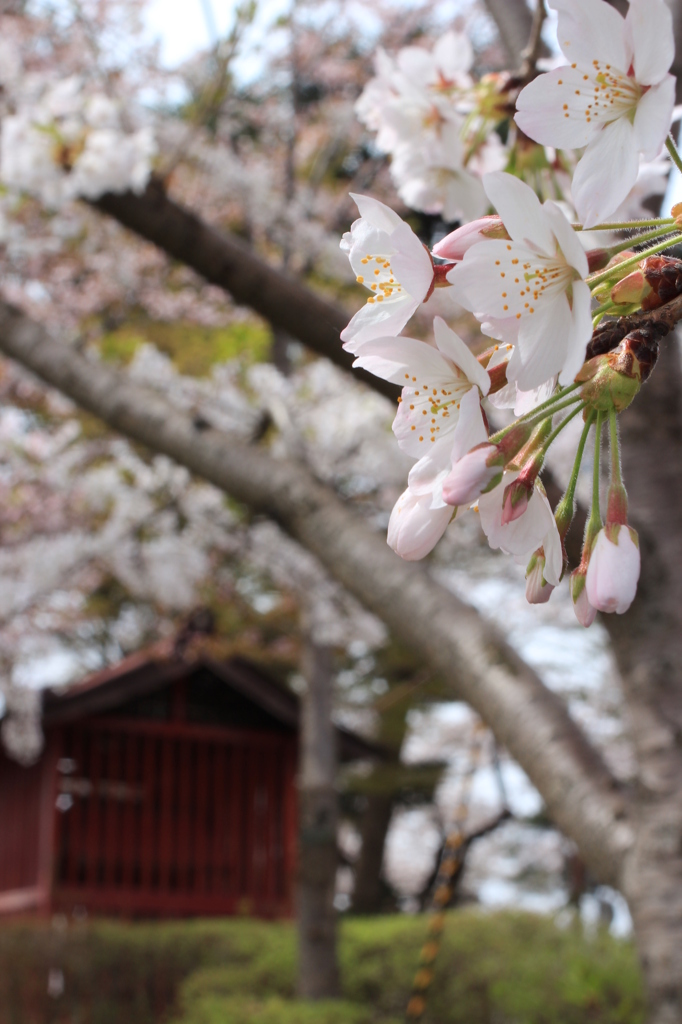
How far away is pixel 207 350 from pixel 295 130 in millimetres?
2870

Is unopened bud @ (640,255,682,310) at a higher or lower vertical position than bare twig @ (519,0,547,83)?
lower

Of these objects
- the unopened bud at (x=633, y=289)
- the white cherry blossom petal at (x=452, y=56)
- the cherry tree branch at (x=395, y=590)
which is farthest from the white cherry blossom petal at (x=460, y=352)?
the cherry tree branch at (x=395, y=590)

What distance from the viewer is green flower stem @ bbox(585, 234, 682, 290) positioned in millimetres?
625

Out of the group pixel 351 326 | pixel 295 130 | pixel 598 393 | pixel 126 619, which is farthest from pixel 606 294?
pixel 126 619

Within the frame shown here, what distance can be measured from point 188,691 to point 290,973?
3.34 m

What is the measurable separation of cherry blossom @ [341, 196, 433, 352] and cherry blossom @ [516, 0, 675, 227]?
0.11m

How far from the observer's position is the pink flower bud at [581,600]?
739 mm

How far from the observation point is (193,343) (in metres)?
11.1

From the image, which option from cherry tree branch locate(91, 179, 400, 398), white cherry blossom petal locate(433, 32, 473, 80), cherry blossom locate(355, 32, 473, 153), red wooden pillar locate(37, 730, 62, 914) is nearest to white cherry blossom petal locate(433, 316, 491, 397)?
cherry blossom locate(355, 32, 473, 153)

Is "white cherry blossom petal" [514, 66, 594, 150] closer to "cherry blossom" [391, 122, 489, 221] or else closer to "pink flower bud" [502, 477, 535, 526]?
"pink flower bud" [502, 477, 535, 526]

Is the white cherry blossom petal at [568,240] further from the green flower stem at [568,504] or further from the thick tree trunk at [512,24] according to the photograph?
the thick tree trunk at [512,24]

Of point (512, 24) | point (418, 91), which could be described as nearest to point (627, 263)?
point (418, 91)

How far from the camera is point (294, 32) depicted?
9422 millimetres

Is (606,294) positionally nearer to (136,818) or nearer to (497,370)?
(497,370)
